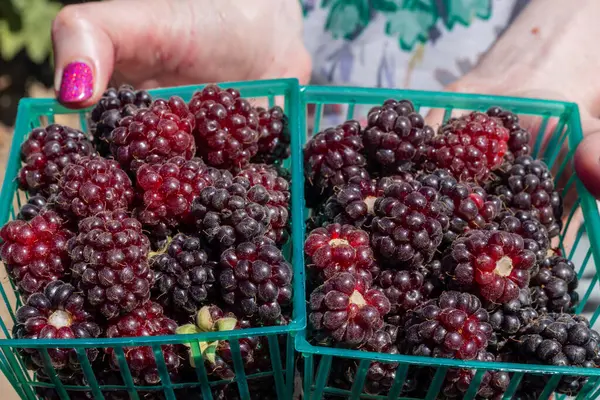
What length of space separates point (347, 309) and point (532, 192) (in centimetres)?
68

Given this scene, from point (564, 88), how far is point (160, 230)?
1.84 metres

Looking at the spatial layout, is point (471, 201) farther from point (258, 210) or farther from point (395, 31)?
point (395, 31)

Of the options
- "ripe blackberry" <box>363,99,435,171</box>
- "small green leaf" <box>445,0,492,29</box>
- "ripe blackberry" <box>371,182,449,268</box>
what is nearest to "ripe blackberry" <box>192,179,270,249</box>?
"ripe blackberry" <box>371,182,449,268</box>

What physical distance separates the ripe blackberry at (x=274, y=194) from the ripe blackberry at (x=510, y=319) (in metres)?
0.49

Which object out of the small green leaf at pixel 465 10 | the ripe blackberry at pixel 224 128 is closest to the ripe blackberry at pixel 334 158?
the ripe blackberry at pixel 224 128

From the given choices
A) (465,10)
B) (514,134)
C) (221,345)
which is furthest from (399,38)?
(221,345)

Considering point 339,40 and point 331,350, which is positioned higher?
point 339,40

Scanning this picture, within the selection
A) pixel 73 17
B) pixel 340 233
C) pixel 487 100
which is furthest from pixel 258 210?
pixel 73 17

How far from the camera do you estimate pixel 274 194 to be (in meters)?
1.43

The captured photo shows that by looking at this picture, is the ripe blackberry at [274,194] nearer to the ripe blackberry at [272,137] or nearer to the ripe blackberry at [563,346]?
the ripe blackberry at [272,137]

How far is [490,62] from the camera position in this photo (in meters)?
2.61

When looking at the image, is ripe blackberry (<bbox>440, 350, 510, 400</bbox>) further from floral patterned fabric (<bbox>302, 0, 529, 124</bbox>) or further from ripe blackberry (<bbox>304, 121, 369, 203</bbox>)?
floral patterned fabric (<bbox>302, 0, 529, 124</bbox>)

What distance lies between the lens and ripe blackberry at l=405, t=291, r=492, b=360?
1.17 m

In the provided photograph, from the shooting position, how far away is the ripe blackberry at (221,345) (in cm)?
120
